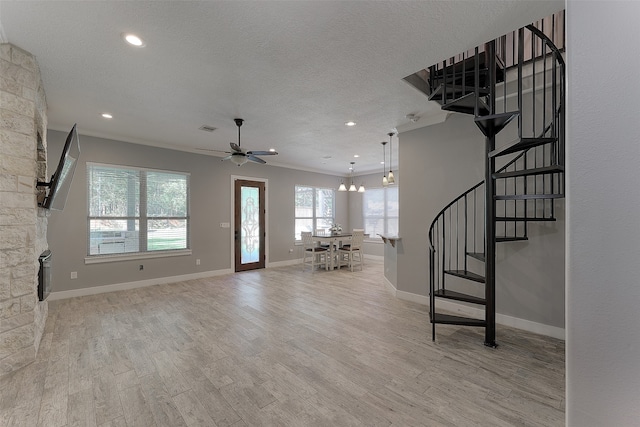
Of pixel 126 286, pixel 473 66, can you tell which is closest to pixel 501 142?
pixel 473 66

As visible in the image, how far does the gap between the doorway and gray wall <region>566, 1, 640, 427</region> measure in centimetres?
629

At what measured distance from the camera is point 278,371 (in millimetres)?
2322

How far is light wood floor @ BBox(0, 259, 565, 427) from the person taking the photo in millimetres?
1819

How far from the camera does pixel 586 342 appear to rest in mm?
937

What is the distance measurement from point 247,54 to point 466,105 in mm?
2126

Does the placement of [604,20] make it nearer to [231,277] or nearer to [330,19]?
[330,19]

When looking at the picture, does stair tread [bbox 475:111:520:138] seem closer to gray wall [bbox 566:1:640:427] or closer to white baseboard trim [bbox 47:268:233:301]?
gray wall [bbox 566:1:640:427]

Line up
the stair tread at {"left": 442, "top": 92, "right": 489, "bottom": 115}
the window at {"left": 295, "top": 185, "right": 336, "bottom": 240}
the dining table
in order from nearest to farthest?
the stair tread at {"left": 442, "top": 92, "right": 489, "bottom": 115}
the dining table
the window at {"left": 295, "top": 185, "right": 336, "bottom": 240}

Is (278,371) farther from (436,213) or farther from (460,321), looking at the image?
(436,213)

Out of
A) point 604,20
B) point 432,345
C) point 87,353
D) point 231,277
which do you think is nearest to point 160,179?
point 231,277

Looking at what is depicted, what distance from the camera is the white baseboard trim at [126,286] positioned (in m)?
4.38

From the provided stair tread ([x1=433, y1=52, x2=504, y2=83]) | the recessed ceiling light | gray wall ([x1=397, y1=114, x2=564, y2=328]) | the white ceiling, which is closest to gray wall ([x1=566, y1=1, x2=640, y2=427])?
the white ceiling

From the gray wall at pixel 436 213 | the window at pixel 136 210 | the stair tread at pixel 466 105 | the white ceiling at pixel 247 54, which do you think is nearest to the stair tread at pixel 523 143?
the stair tread at pixel 466 105

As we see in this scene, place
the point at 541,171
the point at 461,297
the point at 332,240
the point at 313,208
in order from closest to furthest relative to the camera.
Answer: the point at 541,171 → the point at 461,297 → the point at 332,240 → the point at 313,208
